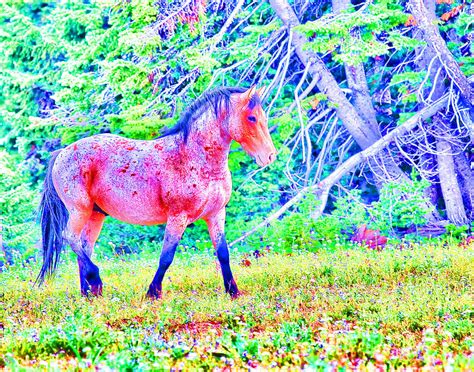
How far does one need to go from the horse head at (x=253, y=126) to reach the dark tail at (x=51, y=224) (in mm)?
2615

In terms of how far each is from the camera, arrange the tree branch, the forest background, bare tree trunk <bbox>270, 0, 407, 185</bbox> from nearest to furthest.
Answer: the forest background
the tree branch
bare tree trunk <bbox>270, 0, 407, 185</bbox>

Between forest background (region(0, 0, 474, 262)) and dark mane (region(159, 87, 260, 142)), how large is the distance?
3.88 m

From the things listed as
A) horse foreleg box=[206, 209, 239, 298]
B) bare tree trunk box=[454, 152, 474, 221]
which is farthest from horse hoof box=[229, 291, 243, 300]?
bare tree trunk box=[454, 152, 474, 221]

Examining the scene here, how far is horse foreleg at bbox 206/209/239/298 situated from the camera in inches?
298

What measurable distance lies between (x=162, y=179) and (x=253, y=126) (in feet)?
4.07

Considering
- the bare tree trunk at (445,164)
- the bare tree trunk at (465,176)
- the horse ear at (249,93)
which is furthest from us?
the bare tree trunk at (465,176)

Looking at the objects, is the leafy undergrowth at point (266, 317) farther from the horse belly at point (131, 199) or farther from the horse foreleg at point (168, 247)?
the horse belly at point (131, 199)

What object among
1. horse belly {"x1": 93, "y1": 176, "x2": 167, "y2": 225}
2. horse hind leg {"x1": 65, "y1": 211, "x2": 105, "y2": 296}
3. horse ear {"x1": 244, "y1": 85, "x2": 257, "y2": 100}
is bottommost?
horse hind leg {"x1": 65, "y1": 211, "x2": 105, "y2": 296}

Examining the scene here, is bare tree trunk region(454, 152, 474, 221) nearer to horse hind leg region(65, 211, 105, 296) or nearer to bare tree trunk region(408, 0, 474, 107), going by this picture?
bare tree trunk region(408, 0, 474, 107)

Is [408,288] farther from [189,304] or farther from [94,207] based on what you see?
[94,207]

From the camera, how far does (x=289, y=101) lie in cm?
1324

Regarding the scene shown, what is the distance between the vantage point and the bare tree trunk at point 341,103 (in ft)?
41.0

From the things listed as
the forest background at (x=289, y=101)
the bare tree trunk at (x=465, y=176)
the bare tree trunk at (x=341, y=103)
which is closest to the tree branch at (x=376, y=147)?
the forest background at (x=289, y=101)

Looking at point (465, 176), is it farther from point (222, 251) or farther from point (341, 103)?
point (222, 251)
